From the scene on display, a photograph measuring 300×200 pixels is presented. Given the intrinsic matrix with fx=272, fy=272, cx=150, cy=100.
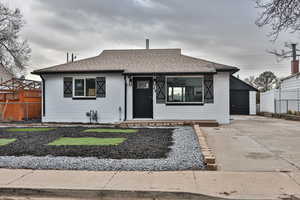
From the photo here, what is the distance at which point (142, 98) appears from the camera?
13836 mm

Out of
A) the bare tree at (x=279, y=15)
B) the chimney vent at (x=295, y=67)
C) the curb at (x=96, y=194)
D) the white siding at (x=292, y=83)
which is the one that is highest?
the chimney vent at (x=295, y=67)

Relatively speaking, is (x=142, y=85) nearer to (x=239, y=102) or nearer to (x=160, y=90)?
(x=160, y=90)

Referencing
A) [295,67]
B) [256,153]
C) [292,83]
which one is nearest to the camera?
[256,153]

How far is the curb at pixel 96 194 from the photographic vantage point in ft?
13.0

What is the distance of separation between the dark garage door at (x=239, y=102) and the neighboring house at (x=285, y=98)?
1.55 metres

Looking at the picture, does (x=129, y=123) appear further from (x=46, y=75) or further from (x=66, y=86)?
(x=46, y=75)

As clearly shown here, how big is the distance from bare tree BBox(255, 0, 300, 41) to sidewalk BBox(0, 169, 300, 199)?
12.6ft

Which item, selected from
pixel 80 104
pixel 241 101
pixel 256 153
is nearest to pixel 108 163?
pixel 256 153

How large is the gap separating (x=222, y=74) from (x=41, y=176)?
10.4 m

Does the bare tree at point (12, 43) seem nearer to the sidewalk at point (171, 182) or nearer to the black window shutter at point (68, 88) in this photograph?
the black window shutter at point (68, 88)

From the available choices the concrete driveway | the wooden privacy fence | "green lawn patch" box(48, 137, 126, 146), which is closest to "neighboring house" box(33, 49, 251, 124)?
the wooden privacy fence

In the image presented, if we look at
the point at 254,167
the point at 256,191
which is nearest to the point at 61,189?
the point at 256,191

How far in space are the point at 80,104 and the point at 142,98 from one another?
3.20m

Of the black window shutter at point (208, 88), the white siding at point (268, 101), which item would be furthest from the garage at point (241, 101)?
Result: the black window shutter at point (208, 88)
